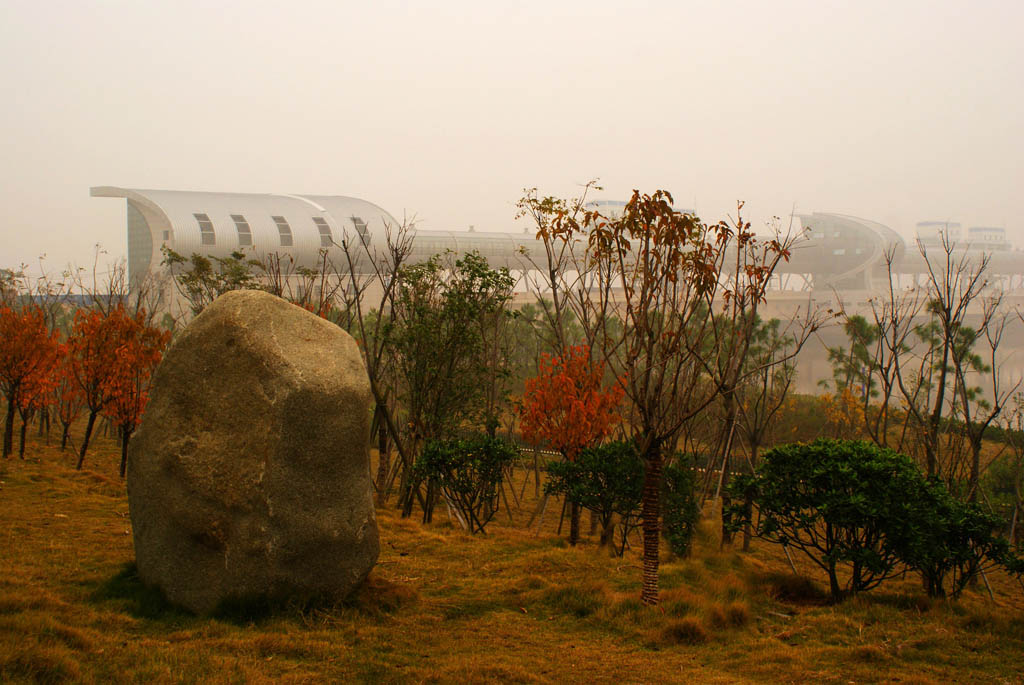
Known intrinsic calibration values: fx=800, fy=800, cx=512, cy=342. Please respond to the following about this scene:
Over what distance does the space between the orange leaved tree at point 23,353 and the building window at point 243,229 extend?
33.5 meters

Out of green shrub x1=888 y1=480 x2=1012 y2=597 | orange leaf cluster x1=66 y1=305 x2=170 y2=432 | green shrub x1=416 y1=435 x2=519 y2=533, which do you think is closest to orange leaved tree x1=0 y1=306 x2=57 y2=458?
orange leaf cluster x1=66 y1=305 x2=170 y2=432

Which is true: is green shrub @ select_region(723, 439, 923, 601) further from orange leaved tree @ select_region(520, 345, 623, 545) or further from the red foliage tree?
the red foliage tree

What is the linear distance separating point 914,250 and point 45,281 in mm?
89954

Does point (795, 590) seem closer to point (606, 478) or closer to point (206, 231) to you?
point (606, 478)

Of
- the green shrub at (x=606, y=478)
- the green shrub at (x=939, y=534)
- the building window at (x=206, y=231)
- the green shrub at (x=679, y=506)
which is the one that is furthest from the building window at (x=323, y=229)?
the green shrub at (x=939, y=534)

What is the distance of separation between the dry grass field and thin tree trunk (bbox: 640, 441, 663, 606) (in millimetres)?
171

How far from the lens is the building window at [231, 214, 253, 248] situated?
156ft

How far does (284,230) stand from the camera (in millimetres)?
49031

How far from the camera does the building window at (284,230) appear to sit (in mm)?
48638

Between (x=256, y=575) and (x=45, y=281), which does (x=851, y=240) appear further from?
(x=256, y=575)

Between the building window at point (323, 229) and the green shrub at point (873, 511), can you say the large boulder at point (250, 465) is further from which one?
the building window at point (323, 229)

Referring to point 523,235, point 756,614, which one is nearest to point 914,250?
point 523,235

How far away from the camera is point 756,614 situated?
25.2ft

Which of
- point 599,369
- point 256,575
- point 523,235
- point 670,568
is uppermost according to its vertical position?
point 523,235
